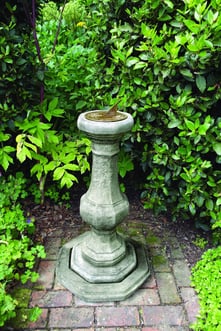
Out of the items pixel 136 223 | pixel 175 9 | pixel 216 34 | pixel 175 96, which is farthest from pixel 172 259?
pixel 175 9

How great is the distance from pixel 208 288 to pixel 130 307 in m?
0.58

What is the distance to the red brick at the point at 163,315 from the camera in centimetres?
226

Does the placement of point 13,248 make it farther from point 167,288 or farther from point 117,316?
point 167,288

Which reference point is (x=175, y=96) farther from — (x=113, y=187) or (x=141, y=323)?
(x=141, y=323)

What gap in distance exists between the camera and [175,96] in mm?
2723

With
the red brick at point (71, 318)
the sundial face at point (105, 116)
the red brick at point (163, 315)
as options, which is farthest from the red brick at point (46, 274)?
the sundial face at point (105, 116)

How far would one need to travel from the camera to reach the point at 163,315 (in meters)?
2.31

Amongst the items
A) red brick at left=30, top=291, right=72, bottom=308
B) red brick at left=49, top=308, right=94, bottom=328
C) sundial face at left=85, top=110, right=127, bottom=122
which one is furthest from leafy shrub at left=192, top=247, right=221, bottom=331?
sundial face at left=85, top=110, right=127, bottom=122

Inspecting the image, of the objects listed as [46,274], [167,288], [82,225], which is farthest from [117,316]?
[82,225]

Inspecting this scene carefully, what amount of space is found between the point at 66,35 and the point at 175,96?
265cm

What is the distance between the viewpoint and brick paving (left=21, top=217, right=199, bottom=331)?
2230 millimetres

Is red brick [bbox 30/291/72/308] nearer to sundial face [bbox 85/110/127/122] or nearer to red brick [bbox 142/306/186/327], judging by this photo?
red brick [bbox 142/306/186/327]

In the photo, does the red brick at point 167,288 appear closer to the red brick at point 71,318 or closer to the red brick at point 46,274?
the red brick at point 71,318

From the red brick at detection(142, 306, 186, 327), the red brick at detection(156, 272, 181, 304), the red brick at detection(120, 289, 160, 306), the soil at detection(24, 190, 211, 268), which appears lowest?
the soil at detection(24, 190, 211, 268)
